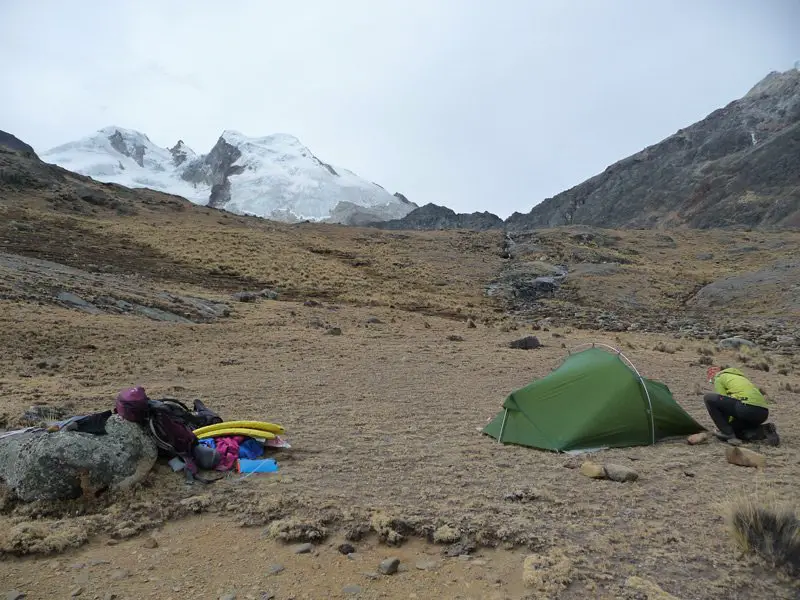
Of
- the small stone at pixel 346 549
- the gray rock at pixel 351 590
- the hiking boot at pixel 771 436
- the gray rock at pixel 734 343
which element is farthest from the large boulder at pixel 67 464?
the gray rock at pixel 734 343

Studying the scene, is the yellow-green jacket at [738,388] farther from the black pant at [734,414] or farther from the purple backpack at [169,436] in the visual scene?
the purple backpack at [169,436]

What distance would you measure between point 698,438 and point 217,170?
172m

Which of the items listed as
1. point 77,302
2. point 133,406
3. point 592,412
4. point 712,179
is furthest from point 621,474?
point 712,179

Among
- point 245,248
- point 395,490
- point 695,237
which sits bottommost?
point 395,490

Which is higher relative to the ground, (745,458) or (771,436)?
(771,436)

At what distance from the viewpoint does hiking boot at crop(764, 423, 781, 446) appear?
7082mm

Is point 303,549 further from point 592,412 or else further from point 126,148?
point 126,148

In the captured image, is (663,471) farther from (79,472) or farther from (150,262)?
(150,262)

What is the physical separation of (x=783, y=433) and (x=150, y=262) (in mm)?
30945

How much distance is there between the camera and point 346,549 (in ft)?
14.1

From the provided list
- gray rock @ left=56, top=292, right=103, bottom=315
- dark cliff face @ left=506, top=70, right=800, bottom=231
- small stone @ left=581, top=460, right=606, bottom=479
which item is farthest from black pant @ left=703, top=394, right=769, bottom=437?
dark cliff face @ left=506, top=70, right=800, bottom=231

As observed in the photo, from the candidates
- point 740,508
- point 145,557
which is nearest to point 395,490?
point 145,557

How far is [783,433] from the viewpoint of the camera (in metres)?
7.80

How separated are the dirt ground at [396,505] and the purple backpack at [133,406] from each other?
65 cm
